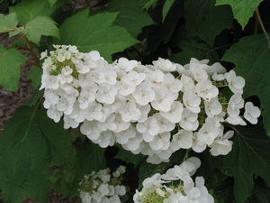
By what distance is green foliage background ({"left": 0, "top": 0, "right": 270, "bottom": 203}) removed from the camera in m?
2.15

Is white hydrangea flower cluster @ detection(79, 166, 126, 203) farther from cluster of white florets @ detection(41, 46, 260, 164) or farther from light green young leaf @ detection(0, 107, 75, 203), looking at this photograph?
cluster of white florets @ detection(41, 46, 260, 164)

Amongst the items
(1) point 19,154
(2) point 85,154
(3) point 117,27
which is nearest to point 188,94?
(3) point 117,27

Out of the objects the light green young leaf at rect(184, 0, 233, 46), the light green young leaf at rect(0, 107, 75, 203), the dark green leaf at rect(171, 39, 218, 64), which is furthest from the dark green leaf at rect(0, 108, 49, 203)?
the light green young leaf at rect(184, 0, 233, 46)

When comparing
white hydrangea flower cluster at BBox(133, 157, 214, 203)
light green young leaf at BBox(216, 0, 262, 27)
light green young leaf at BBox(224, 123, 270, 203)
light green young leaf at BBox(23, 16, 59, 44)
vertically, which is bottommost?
light green young leaf at BBox(224, 123, 270, 203)

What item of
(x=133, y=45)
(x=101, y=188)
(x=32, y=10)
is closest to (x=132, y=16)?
(x=133, y=45)

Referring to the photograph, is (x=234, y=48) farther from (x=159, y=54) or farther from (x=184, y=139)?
(x=159, y=54)

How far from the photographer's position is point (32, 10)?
2391mm

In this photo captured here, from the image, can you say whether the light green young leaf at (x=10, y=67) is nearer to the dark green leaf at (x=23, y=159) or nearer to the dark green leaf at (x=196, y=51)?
the dark green leaf at (x=23, y=159)

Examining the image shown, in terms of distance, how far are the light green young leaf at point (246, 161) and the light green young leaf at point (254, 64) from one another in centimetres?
25

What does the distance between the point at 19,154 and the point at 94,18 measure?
0.65 metres

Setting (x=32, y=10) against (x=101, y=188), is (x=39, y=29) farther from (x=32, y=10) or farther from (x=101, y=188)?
(x=101, y=188)

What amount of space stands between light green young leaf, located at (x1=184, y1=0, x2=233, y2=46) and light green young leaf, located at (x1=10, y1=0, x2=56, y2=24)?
56cm

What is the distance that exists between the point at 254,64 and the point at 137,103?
21.0 inches

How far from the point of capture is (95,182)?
2.89 metres
